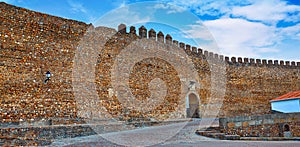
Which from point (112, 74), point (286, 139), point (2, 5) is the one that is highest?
point (2, 5)

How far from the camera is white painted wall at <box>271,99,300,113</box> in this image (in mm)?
17953

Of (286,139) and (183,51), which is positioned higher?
(183,51)

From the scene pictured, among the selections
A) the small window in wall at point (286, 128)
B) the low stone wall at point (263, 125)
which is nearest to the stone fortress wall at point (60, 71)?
the low stone wall at point (263, 125)

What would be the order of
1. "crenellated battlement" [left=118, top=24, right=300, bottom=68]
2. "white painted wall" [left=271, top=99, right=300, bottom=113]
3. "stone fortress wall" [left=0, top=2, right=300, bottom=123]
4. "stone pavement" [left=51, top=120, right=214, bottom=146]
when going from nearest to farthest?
"stone pavement" [left=51, top=120, right=214, bottom=146] < "stone fortress wall" [left=0, top=2, right=300, bottom=123] < "crenellated battlement" [left=118, top=24, right=300, bottom=68] < "white painted wall" [left=271, top=99, right=300, bottom=113]

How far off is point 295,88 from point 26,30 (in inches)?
777

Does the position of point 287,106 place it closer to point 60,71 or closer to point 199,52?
point 199,52

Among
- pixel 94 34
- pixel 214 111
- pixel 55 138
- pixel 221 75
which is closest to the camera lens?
pixel 55 138

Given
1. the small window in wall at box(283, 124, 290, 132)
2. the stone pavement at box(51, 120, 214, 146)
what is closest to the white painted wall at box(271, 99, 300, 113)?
the small window in wall at box(283, 124, 290, 132)

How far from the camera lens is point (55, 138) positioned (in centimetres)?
803

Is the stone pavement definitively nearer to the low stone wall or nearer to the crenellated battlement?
the low stone wall

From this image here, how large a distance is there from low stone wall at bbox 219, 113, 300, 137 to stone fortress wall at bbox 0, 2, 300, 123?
168 inches

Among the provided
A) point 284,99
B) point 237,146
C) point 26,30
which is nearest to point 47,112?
point 26,30

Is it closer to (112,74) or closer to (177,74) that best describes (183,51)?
(177,74)

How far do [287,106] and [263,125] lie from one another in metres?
9.87
